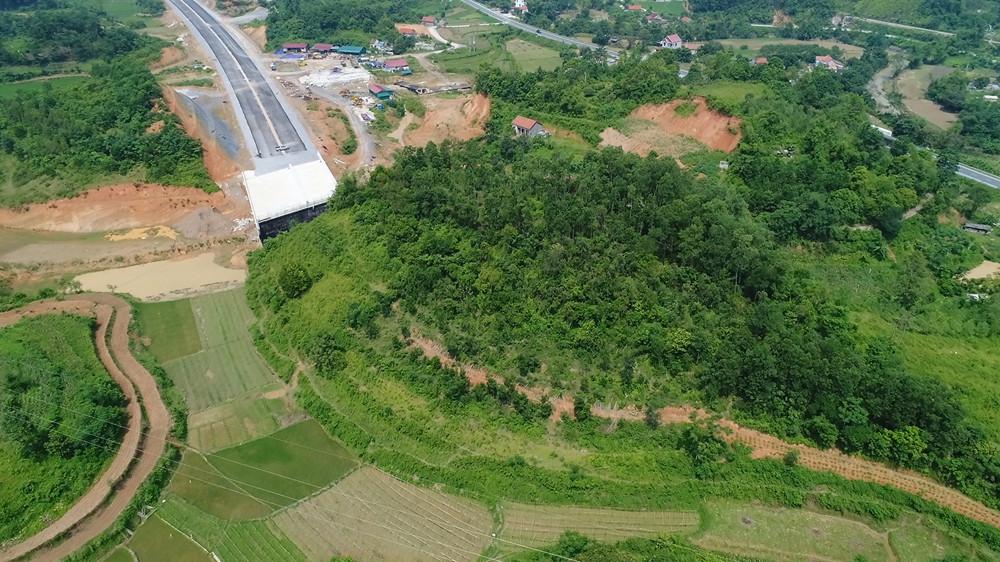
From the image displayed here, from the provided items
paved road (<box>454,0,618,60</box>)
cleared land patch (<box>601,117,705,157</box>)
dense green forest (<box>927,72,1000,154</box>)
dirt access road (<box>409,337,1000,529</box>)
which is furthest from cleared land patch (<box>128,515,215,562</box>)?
paved road (<box>454,0,618,60</box>)

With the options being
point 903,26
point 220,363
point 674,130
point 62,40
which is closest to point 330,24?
point 62,40

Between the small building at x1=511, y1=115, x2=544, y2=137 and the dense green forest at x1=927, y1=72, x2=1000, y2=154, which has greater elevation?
the dense green forest at x1=927, y1=72, x2=1000, y2=154

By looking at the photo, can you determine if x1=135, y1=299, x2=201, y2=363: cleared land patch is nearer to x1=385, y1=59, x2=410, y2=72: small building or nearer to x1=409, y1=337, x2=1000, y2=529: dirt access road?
x1=409, y1=337, x2=1000, y2=529: dirt access road

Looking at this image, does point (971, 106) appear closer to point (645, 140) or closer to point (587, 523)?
point (645, 140)

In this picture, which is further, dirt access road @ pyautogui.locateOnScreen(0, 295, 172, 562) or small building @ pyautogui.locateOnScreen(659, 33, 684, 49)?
small building @ pyautogui.locateOnScreen(659, 33, 684, 49)

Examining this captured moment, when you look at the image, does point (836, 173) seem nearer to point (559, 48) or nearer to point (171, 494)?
point (171, 494)

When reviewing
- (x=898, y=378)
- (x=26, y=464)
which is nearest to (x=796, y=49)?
(x=898, y=378)

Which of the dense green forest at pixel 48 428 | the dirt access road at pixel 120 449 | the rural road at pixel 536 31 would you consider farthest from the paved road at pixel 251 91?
the rural road at pixel 536 31
